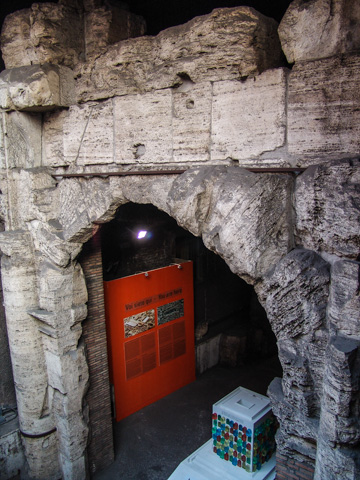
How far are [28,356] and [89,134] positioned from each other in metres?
2.95

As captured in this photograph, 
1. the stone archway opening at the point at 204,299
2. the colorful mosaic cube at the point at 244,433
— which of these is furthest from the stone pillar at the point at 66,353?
the colorful mosaic cube at the point at 244,433

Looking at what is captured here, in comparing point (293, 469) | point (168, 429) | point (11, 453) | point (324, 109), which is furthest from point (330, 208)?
point (11, 453)

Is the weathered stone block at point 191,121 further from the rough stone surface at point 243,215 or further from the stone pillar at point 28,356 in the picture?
the stone pillar at point 28,356

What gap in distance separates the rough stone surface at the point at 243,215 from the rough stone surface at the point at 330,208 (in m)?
0.14

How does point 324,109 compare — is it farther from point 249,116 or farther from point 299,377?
point 299,377

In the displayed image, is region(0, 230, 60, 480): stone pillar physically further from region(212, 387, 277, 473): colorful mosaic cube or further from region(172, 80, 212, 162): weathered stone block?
region(172, 80, 212, 162): weathered stone block

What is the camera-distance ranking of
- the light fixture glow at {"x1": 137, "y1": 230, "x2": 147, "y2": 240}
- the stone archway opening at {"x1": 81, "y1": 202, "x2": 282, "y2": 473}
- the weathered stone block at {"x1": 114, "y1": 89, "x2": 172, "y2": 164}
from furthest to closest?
the light fixture glow at {"x1": 137, "y1": 230, "x2": 147, "y2": 240}, the stone archway opening at {"x1": 81, "y1": 202, "x2": 282, "y2": 473}, the weathered stone block at {"x1": 114, "y1": 89, "x2": 172, "y2": 164}

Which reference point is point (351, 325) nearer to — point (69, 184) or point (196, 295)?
point (69, 184)

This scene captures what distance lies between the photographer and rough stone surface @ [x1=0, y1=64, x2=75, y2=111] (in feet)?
14.7

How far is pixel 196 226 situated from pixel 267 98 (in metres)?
1.19

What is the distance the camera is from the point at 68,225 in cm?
473

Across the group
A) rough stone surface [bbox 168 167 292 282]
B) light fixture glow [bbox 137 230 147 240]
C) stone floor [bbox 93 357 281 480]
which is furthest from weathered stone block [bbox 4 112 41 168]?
stone floor [bbox 93 357 281 480]

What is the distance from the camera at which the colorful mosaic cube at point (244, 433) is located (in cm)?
446

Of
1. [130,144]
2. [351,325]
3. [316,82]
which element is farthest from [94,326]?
[316,82]
